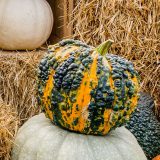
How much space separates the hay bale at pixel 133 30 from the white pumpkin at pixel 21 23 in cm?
26

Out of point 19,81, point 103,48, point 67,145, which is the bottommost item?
point 19,81

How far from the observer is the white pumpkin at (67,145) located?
177 cm

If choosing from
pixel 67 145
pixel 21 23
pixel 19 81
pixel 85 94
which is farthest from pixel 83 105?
pixel 21 23

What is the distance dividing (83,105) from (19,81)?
3.39ft

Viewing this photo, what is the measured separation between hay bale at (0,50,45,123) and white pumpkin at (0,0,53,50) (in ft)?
0.33

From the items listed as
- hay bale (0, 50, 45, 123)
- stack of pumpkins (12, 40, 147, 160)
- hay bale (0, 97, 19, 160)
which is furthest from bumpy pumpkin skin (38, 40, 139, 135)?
hay bale (0, 50, 45, 123)

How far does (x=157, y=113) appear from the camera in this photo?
109 inches

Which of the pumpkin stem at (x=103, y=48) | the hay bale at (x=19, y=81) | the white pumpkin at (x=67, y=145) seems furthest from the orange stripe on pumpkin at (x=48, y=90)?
the hay bale at (x=19, y=81)

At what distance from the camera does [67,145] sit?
1778 millimetres

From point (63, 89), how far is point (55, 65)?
0.39ft

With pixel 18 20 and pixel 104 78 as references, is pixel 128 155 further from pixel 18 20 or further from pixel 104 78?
pixel 18 20

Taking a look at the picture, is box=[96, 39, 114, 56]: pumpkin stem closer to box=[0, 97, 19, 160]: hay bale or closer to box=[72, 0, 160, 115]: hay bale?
box=[0, 97, 19, 160]: hay bale

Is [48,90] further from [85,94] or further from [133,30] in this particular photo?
[133,30]

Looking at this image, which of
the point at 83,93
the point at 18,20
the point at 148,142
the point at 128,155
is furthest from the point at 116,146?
the point at 18,20
